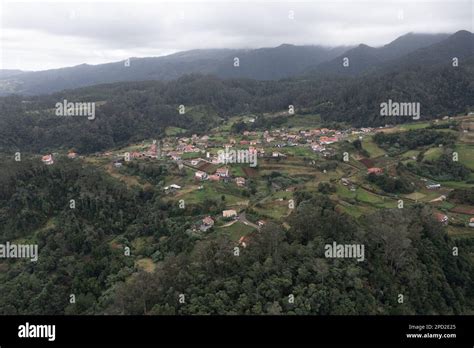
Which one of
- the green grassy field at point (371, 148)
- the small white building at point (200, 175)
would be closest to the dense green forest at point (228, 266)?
the small white building at point (200, 175)

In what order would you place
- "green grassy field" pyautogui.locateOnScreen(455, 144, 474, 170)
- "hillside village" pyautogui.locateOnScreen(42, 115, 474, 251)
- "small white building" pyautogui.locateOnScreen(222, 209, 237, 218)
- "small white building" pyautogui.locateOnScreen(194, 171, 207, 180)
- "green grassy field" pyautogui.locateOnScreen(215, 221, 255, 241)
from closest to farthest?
1. "green grassy field" pyautogui.locateOnScreen(215, 221, 255, 241)
2. "hillside village" pyautogui.locateOnScreen(42, 115, 474, 251)
3. "small white building" pyautogui.locateOnScreen(222, 209, 237, 218)
4. "small white building" pyautogui.locateOnScreen(194, 171, 207, 180)
5. "green grassy field" pyautogui.locateOnScreen(455, 144, 474, 170)

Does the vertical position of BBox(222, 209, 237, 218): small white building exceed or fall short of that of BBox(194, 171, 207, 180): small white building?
it falls short

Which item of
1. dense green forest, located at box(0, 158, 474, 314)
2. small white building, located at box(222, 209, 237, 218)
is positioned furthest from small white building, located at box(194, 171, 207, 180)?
small white building, located at box(222, 209, 237, 218)

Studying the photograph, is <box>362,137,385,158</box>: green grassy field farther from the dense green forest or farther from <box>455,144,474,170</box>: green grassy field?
the dense green forest

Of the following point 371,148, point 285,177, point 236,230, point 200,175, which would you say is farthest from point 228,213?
point 371,148

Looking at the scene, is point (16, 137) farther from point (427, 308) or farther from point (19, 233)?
point (427, 308)

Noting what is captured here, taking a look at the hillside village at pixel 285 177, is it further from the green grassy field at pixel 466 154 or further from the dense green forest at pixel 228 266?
the dense green forest at pixel 228 266

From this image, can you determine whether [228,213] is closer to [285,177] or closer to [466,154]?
[285,177]
